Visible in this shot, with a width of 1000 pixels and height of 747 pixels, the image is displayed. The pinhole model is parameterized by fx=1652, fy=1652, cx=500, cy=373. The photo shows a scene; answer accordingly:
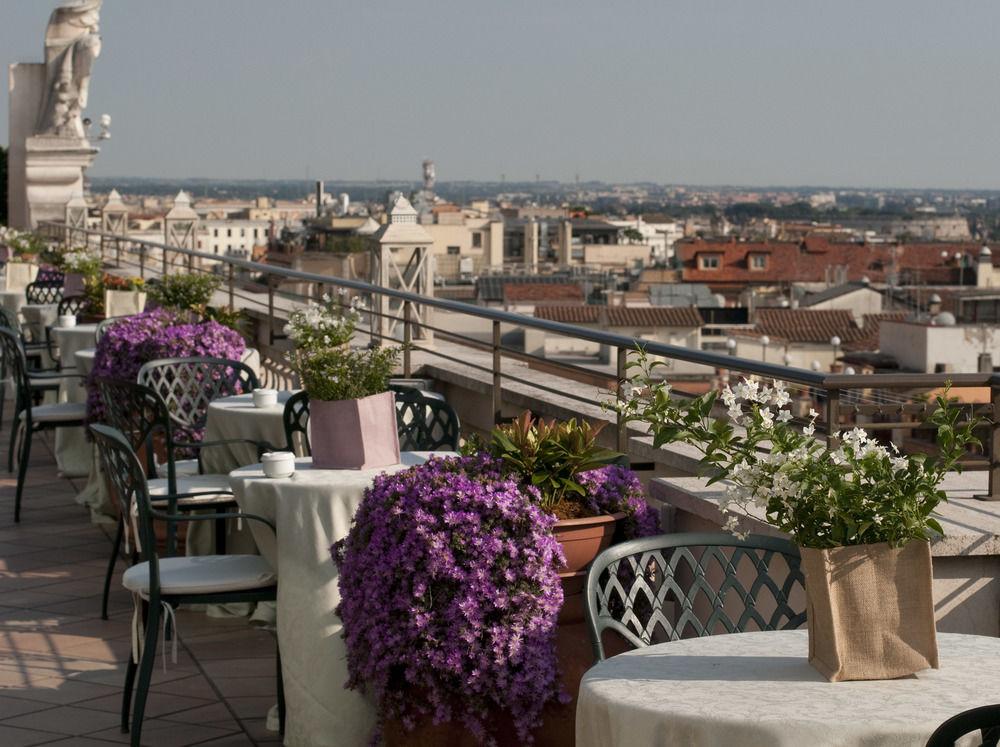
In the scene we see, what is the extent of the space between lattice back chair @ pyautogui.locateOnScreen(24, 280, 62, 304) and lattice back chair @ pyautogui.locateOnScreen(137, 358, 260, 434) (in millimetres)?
5518

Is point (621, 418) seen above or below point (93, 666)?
above

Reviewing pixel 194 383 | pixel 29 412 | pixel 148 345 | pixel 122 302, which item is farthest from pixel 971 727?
pixel 122 302

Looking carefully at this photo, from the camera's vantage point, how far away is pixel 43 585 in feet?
19.6

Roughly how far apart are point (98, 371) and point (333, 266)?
8010cm

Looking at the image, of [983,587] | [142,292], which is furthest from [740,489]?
[142,292]

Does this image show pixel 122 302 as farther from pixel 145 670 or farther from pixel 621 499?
pixel 621 499

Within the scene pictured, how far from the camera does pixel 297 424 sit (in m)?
5.54

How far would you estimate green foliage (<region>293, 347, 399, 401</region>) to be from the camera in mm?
4539

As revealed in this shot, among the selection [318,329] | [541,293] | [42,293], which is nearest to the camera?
A: [318,329]

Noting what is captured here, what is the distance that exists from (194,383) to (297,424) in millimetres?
1162

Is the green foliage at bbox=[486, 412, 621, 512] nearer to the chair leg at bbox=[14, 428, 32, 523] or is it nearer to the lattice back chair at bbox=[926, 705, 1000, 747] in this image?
the lattice back chair at bbox=[926, 705, 1000, 747]

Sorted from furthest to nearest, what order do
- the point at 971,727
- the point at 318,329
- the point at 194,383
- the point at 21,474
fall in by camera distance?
the point at 21,474
the point at 194,383
the point at 318,329
the point at 971,727

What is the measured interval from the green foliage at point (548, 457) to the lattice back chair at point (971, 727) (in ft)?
5.34

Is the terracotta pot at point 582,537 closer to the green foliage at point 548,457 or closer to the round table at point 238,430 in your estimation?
the green foliage at point 548,457
